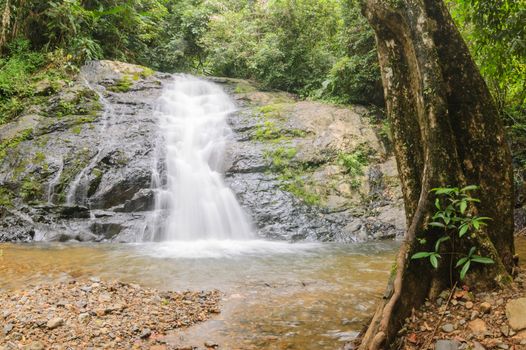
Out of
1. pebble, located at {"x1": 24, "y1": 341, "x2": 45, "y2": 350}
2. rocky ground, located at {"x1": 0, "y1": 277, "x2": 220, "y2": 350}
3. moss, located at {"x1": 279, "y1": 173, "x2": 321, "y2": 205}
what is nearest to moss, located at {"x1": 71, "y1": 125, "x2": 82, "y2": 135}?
moss, located at {"x1": 279, "y1": 173, "x2": 321, "y2": 205}

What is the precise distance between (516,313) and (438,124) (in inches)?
65.0

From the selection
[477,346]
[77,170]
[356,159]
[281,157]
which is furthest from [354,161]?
[477,346]

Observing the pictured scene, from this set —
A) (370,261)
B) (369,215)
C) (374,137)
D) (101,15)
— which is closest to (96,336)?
(370,261)

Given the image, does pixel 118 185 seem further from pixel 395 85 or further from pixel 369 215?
pixel 395 85

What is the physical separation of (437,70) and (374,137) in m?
8.03

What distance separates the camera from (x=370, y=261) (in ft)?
22.3

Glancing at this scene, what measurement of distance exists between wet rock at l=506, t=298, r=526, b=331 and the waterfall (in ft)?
21.3

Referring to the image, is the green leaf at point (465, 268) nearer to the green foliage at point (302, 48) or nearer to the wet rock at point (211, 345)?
the wet rock at point (211, 345)

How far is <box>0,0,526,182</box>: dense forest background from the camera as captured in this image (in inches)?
479

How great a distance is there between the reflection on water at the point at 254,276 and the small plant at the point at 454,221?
1132 mm

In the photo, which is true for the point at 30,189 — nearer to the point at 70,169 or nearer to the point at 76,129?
the point at 70,169

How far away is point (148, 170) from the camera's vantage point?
1005 cm

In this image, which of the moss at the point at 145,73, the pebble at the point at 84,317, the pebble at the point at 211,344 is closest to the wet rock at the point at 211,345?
the pebble at the point at 211,344

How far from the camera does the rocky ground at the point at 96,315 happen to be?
136 inches
